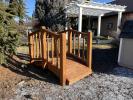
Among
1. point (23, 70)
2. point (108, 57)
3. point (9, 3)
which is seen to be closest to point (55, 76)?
point (23, 70)

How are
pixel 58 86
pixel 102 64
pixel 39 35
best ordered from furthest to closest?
1. pixel 102 64
2. pixel 39 35
3. pixel 58 86

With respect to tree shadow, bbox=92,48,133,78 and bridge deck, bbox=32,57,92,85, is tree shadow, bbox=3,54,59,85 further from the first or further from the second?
tree shadow, bbox=92,48,133,78

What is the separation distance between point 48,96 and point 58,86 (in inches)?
28.7

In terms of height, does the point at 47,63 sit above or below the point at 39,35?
below

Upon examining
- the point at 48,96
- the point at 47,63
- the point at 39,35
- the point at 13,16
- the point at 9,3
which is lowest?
the point at 48,96

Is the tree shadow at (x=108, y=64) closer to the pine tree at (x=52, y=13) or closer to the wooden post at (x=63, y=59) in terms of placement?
the wooden post at (x=63, y=59)

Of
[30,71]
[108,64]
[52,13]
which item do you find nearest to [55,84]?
[30,71]

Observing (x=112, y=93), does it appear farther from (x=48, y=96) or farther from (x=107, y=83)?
(x=48, y=96)

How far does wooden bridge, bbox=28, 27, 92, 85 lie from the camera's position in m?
6.59

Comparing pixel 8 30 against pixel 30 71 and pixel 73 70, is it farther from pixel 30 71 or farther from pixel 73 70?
pixel 73 70

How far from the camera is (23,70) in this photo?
778 cm

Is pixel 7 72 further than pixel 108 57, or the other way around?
pixel 108 57

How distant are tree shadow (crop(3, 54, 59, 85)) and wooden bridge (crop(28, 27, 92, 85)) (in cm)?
21

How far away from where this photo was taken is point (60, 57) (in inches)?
260
